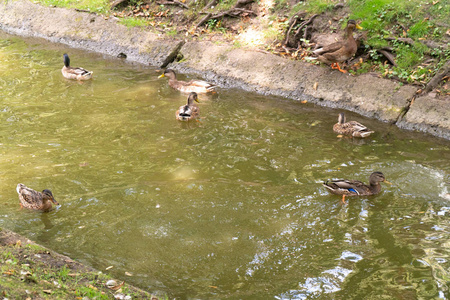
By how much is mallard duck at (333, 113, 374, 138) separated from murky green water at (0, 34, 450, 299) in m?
0.17

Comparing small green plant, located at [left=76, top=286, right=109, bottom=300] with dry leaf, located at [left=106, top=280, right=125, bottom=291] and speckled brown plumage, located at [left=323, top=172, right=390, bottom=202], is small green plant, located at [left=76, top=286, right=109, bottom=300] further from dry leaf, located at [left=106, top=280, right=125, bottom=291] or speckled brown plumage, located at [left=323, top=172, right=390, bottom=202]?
speckled brown plumage, located at [left=323, top=172, right=390, bottom=202]

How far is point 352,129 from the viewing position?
986 centimetres

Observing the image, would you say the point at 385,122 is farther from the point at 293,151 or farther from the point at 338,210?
the point at 338,210

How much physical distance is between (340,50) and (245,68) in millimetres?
2897

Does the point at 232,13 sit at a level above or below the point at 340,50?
below

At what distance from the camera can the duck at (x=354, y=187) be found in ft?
24.7

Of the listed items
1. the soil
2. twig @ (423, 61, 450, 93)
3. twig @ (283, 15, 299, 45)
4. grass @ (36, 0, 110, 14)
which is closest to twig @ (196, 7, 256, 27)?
twig @ (283, 15, 299, 45)

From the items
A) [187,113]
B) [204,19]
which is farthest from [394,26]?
[204,19]

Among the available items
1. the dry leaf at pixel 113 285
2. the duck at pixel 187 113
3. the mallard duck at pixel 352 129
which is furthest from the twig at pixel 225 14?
the dry leaf at pixel 113 285

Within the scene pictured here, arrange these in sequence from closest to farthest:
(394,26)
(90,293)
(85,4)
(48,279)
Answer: (90,293)
(48,279)
(394,26)
(85,4)

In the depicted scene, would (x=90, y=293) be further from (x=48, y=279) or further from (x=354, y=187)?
(x=354, y=187)

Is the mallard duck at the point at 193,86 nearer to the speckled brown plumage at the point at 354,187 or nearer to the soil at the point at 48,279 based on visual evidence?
the speckled brown plumage at the point at 354,187

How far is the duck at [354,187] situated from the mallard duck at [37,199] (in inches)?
175

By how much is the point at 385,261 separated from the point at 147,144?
17.7 feet
